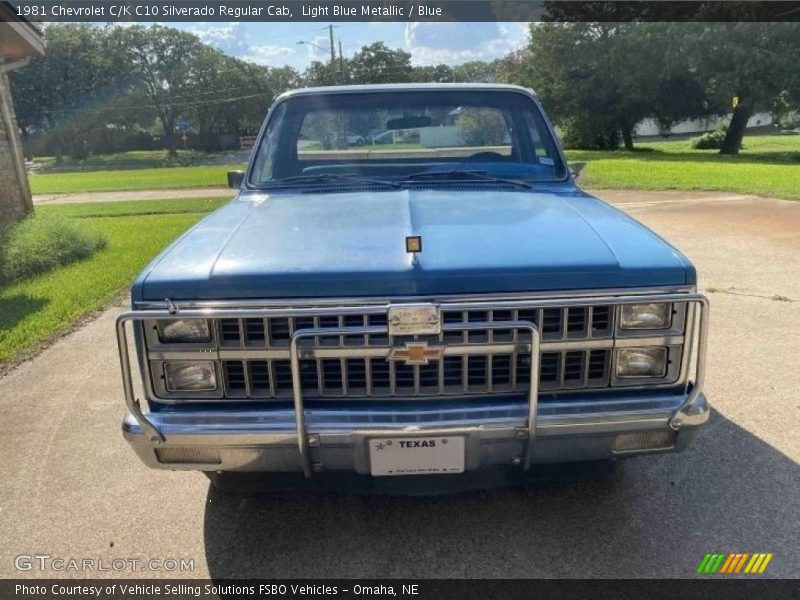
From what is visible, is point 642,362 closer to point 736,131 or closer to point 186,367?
point 186,367

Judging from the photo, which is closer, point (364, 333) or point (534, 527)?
point (364, 333)

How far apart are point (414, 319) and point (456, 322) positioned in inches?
7.0

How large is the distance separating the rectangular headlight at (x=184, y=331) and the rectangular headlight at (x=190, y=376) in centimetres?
9

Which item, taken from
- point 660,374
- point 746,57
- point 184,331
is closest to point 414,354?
point 184,331

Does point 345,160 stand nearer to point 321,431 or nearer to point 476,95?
point 476,95

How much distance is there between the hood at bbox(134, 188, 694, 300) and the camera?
2.39m

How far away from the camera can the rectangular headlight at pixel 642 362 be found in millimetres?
2545

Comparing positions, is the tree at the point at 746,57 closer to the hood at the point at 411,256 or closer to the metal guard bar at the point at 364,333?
the hood at the point at 411,256

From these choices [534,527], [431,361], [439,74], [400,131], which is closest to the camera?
[431,361]

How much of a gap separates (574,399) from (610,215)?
102 cm

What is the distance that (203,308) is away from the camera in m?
2.39

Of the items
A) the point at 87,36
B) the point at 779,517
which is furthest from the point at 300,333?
the point at 87,36

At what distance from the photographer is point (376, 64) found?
35875 mm

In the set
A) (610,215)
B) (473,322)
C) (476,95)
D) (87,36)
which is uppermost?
(87,36)
